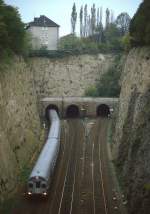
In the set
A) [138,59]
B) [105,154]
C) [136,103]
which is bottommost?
[105,154]

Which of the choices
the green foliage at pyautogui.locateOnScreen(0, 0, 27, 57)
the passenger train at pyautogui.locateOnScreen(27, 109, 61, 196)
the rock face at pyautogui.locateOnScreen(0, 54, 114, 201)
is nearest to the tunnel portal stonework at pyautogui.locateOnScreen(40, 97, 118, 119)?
the rock face at pyautogui.locateOnScreen(0, 54, 114, 201)

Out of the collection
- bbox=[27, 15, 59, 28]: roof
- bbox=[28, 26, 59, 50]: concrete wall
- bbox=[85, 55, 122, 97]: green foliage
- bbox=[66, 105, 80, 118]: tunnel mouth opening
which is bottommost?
bbox=[66, 105, 80, 118]: tunnel mouth opening

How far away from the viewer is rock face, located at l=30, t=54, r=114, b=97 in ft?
324

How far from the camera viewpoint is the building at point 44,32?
4594 inches

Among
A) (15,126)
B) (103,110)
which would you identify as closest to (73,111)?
(103,110)

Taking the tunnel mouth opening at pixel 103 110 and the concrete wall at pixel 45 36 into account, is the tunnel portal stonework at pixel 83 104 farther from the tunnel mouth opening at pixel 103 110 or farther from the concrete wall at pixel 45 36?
the concrete wall at pixel 45 36

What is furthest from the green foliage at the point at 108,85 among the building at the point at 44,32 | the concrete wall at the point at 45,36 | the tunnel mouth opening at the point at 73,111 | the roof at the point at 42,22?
the roof at the point at 42,22

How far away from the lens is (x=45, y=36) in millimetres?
117500

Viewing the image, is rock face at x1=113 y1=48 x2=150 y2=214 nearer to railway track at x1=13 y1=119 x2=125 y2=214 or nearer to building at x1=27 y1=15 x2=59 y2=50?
railway track at x1=13 y1=119 x2=125 y2=214

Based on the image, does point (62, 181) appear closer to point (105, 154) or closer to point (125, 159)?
point (125, 159)

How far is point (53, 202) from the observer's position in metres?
45.1

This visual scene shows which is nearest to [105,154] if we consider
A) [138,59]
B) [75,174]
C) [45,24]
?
[75,174]

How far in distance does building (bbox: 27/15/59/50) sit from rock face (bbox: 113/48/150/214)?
4971 cm

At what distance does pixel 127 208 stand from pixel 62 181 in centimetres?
1112
